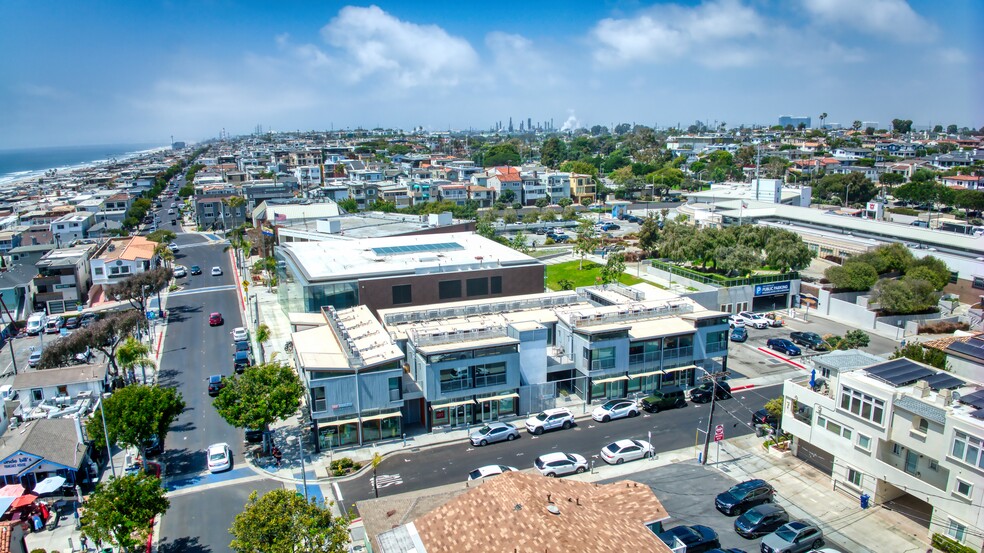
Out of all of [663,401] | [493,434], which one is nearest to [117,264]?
[493,434]

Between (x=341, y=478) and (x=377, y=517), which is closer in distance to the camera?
(x=377, y=517)

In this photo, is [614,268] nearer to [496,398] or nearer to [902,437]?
[496,398]

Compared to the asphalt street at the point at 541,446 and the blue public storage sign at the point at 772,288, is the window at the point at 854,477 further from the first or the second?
the blue public storage sign at the point at 772,288

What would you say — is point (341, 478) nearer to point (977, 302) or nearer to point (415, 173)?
point (977, 302)

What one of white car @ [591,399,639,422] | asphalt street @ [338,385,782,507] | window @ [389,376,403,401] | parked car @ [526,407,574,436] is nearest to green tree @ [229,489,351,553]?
asphalt street @ [338,385,782,507]

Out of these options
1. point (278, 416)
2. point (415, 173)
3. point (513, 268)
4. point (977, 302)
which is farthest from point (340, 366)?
point (415, 173)

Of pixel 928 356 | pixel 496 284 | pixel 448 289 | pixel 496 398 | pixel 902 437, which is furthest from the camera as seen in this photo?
pixel 496 284
